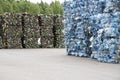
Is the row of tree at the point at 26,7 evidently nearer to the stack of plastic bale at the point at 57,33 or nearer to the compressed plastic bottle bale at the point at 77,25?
the stack of plastic bale at the point at 57,33

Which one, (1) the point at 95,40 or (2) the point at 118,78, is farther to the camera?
(1) the point at 95,40

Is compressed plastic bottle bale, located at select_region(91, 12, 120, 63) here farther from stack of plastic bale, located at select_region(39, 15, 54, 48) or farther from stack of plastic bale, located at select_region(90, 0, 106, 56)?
stack of plastic bale, located at select_region(39, 15, 54, 48)

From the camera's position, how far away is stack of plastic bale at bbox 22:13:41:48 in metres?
28.5

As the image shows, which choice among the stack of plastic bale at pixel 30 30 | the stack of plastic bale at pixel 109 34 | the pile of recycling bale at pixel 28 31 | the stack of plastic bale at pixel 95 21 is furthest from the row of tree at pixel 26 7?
the stack of plastic bale at pixel 109 34

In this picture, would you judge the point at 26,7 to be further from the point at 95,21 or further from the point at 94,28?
the point at 95,21

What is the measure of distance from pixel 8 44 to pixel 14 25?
144 cm

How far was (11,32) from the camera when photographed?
2803 centimetres

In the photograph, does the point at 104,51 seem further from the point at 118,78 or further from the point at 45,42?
the point at 45,42

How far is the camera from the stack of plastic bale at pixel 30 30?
93.4 feet

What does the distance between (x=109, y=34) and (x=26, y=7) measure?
46.5 m

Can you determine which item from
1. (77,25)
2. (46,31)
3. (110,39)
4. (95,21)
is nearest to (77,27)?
(77,25)

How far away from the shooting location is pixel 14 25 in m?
28.2

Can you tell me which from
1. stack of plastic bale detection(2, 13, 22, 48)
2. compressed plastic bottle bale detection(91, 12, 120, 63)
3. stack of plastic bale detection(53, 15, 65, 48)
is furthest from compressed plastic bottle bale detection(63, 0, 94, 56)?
stack of plastic bale detection(53, 15, 65, 48)

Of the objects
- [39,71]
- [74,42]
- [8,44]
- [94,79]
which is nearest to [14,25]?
[8,44]
